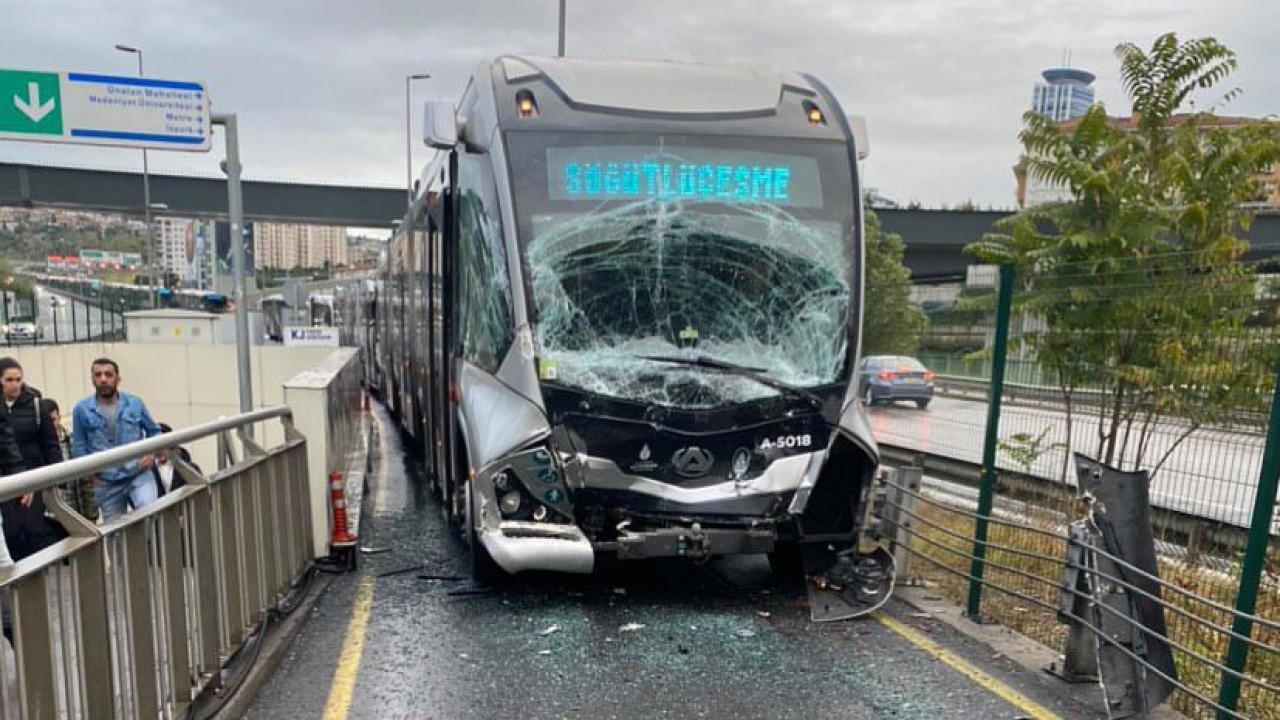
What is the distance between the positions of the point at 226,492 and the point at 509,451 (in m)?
1.63

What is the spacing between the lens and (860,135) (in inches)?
255

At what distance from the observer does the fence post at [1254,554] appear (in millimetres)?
3670

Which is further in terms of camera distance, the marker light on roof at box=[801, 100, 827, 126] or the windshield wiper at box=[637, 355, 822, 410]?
the marker light on roof at box=[801, 100, 827, 126]

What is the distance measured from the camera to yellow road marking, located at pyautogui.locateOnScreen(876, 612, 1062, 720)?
14.4 ft

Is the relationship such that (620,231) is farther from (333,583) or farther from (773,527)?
(333,583)

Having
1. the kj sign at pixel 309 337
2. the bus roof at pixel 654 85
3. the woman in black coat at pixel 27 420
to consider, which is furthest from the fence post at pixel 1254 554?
the kj sign at pixel 309 337

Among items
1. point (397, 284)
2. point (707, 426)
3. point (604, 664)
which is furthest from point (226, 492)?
point (397, 284)

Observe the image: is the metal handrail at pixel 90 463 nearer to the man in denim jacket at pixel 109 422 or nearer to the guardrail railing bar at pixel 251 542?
the guardrail railing bar at pixel 251 542

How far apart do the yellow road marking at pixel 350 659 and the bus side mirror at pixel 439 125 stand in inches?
125

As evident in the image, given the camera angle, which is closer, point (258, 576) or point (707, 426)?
point (258, 576)

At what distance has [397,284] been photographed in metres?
13.8

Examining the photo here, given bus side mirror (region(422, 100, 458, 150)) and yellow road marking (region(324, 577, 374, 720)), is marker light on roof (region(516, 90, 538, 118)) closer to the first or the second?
bus side mirror (region(422, 100, 458, 150))

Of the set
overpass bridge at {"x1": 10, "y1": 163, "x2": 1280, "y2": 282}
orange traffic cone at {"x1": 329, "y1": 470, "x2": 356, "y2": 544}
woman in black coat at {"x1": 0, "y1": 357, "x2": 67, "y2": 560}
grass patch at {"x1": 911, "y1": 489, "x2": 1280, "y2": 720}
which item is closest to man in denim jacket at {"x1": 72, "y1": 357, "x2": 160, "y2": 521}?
woman in black coat at {"x1": 0, "y1": 357, "x2": 67, "y2": 560}

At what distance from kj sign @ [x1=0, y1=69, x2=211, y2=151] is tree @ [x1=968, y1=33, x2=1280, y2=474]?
7.05 meters
